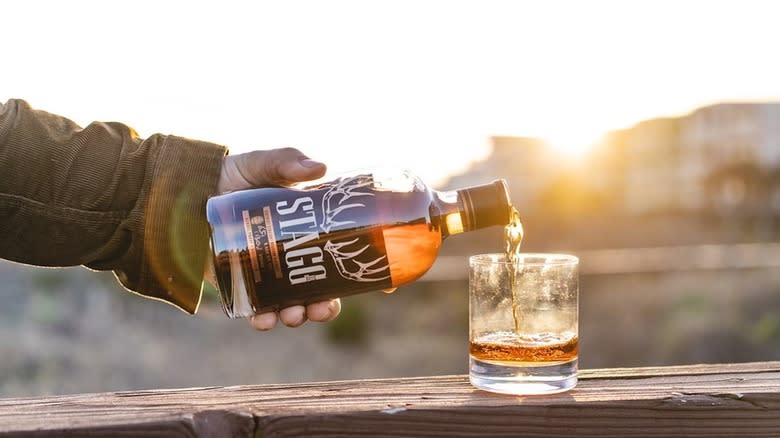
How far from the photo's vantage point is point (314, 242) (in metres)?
1.70

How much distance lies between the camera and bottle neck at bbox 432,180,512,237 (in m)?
1.79

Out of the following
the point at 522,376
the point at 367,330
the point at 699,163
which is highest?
the point at 522,376

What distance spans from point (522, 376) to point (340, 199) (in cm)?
52

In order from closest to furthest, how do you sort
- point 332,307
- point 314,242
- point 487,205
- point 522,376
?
point 522,376
point 314,242
point 487,205
point 332,307

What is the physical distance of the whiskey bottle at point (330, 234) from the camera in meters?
1.70

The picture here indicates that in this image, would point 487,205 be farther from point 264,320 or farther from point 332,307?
point 264,320

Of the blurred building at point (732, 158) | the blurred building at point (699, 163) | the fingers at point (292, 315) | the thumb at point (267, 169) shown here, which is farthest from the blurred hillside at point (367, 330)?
the blurred building at point (699, 163)

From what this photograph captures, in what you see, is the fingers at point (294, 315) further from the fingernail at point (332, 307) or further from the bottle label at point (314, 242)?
the bottle label at point (314, 242)

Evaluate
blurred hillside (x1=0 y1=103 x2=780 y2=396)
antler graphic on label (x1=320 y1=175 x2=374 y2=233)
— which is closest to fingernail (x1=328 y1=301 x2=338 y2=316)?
antler graphic on label (x1=320 y1=175 x2=374 y2=233)

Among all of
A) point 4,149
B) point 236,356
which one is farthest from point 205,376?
point 4,149

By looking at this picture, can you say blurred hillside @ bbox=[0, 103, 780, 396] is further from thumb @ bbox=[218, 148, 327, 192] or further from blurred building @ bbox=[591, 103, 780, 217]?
blurred building @ bbox=[591, 103, 780, 217]

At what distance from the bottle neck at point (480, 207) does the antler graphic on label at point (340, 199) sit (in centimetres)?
19

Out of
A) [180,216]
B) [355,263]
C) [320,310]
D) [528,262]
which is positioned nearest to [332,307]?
[320,310]

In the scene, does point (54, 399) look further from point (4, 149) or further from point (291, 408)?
point (4, 149)
